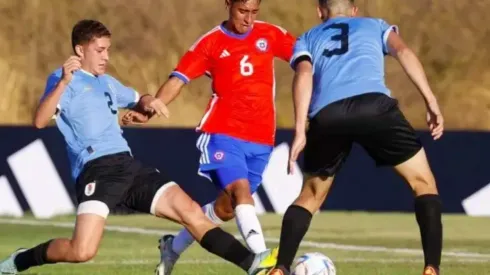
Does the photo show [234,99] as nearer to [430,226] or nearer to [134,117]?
[134,117]

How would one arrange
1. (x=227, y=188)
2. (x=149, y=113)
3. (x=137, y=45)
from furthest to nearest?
1. (x=137, y=45)
2. (x=227, y=188)
3. (x=149, y=113)

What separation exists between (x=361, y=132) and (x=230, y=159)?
177 centimetres

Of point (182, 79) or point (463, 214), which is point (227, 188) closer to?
point (182, 79)

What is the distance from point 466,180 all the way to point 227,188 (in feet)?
25.5

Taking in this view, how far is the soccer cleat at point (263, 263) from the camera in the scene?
928cm

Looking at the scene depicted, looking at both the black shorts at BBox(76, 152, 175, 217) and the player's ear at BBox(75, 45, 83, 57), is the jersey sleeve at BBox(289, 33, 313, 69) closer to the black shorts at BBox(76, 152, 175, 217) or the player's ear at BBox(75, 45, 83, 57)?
the black shorts at BBox(76, 152, 175, 217)

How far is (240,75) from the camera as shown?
11133 mm

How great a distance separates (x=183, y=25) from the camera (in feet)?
92.7

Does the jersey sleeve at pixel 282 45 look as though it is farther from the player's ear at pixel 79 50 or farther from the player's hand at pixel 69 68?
the player's hand at pixel 69 68

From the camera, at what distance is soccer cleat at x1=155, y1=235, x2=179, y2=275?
10.7 m

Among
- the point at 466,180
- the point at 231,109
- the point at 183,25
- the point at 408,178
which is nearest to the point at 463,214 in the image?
the point at 466,180

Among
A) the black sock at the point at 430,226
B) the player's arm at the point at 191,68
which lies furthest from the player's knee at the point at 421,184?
the player's arm at the point at 191,68

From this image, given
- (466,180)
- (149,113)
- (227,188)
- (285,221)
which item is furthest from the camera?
(466,180)

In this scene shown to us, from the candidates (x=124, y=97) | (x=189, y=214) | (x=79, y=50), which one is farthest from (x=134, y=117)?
(x=189, y=214)
